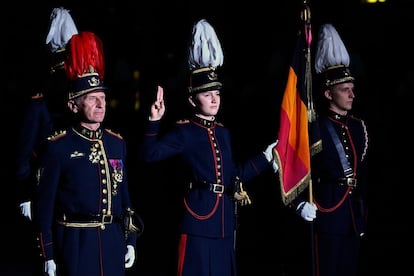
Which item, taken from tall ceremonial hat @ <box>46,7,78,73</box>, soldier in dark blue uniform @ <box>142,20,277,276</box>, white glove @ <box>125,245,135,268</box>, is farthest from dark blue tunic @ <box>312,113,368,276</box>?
tall ceremonial hat @ <box>46,7,78,73</box>

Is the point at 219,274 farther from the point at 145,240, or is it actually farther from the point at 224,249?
the point at 145,240

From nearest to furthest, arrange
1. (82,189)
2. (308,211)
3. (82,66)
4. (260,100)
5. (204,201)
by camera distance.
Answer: (82,189) → (82,66) → (204,201) → (308,211) → (260,100)

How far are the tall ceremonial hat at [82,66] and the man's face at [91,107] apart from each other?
0.03 m

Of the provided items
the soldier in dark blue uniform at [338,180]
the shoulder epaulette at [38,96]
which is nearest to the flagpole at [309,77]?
the soldier in dark blue uniform at [338,180]

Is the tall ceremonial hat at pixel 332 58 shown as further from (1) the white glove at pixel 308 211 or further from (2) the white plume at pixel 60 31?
(2) the white plume at pixel 60 31

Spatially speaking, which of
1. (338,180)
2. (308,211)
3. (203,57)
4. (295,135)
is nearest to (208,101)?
(203,57)

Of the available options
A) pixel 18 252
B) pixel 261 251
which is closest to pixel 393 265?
pixel 261 251

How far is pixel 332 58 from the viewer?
761 centimetres

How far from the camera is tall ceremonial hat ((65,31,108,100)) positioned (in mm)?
6031

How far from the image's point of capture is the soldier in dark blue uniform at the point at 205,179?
6.64 metres

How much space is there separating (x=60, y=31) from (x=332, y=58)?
2.04 meters

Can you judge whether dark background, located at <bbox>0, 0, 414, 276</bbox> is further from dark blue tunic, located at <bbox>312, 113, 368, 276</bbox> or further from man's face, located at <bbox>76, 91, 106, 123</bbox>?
man's face, located at <bbox>76, 91, 106, 123</bbox>

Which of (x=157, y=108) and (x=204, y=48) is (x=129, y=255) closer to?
(x=157, y=108)

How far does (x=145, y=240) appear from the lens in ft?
34.3
